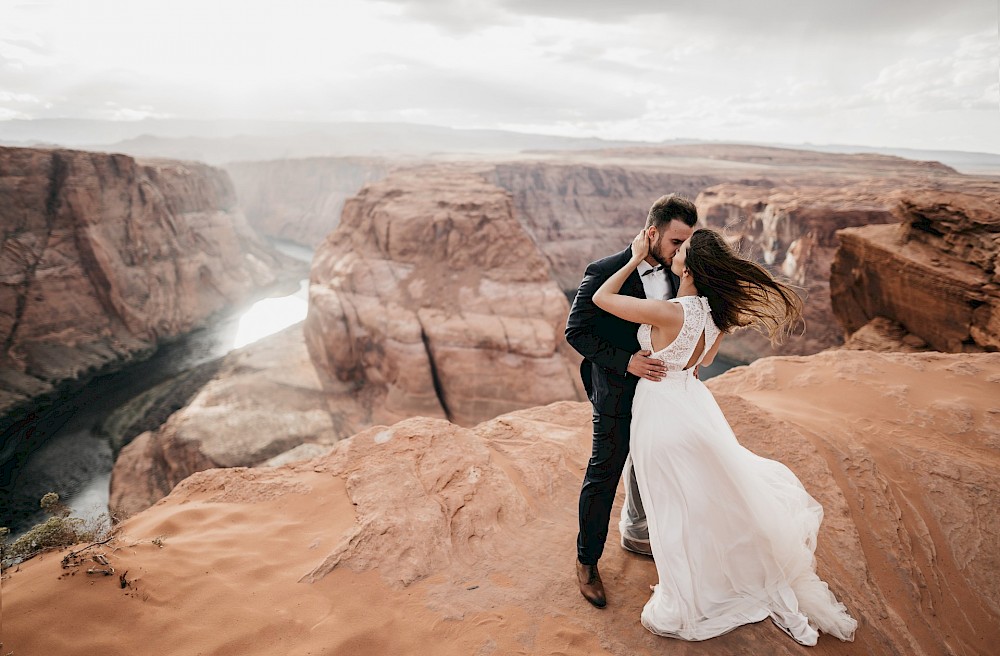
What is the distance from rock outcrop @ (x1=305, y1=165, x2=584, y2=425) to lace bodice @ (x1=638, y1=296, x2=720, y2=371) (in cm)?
1464

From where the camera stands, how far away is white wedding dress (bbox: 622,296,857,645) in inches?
99.7

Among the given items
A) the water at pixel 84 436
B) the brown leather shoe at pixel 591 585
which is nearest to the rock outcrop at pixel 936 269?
the brown leather shoe at pixel 591 585

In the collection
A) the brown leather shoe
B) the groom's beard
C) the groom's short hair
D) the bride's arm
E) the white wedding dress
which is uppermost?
the groom's short hair

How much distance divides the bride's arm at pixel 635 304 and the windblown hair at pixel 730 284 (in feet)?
0.77

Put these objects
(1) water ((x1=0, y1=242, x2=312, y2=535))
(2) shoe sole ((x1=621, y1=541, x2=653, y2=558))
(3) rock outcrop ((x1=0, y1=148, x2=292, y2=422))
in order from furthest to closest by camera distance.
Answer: (3) rock outcrop ((x1=0, y1=148, x2=292, y2=422))
(1) water ((x1=0, y1=242, x2=312, y2=535))
(2) shoe sole ((x1=621, y1=541, x2=653, y2=558))

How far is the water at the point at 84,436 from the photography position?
14594 mm

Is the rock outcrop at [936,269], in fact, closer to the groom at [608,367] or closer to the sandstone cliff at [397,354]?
the sandstone cliff at [397,354]

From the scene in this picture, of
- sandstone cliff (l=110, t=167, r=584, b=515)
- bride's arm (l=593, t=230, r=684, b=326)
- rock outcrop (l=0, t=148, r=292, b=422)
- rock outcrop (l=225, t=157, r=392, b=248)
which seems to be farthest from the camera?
rock outcrop (l=225, t=157, r=392, b=248)

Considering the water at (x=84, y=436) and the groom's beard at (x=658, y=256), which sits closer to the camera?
the groom's beard at (x=658, y=256)

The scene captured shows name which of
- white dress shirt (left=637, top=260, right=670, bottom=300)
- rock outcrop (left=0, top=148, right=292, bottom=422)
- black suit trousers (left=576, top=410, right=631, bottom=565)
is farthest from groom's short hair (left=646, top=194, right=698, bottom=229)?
rock outcrop (left=0, top=148, right=292, bottom=422)

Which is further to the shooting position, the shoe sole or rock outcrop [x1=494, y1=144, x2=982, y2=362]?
rock outcrop [x1=494, y1=144, x2=982, y2=362]

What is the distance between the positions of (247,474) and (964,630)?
5.45m

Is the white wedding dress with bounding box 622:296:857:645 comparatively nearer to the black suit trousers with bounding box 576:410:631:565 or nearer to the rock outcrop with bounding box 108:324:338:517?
the black suit trousers with bounding box 576:410:631:565

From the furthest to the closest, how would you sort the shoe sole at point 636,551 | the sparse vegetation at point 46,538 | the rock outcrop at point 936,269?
the rock outcrop at point 936,269
the shoe sole at point 636,551
the sparse vegetation at point 46,538
